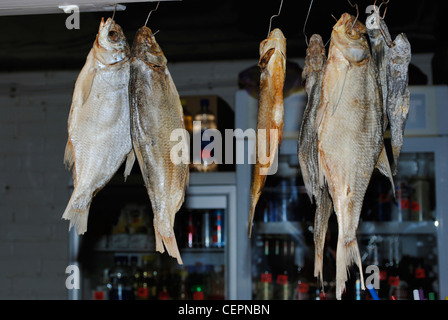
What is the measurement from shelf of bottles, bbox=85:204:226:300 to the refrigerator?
1.02ft

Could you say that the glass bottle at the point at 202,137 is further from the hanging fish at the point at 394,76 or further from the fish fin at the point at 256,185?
the hanging fish at the point at 394,76

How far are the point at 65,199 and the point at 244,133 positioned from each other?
166 centimetres

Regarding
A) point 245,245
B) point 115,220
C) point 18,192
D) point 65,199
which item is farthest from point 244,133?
point 18,192

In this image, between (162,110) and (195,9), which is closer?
(162,110)

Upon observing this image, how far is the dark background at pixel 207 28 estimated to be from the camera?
3.09 meters

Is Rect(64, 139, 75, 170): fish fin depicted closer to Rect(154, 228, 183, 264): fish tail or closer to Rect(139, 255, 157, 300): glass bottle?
Rect(154, 228, 183, 264): fish tail

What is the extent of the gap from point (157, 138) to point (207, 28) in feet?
7.64

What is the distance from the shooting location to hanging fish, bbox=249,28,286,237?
1274 millimetres

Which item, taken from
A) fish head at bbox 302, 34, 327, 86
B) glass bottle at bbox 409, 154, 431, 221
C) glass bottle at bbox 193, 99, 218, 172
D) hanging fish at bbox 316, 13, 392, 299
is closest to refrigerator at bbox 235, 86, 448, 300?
glass bottle at bbox 409, 154, 431, 221

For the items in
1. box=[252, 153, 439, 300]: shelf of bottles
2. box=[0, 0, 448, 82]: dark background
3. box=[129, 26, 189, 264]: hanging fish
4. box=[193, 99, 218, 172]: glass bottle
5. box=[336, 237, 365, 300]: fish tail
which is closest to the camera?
box=[336, 237, 365, 300]: fish tail

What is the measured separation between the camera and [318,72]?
53.0 inches

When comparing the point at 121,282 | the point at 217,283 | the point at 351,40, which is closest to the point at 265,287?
the point at 217,283
